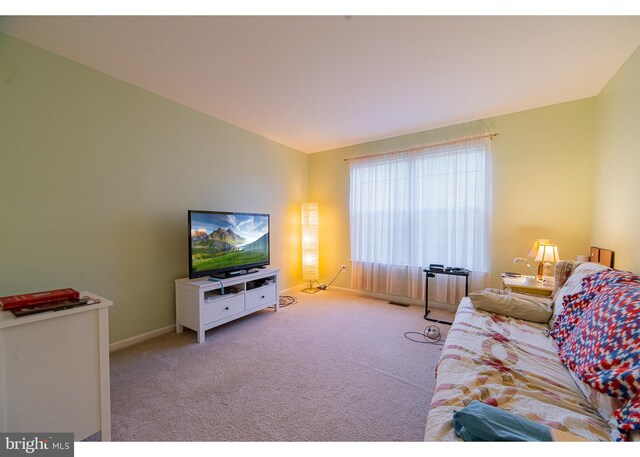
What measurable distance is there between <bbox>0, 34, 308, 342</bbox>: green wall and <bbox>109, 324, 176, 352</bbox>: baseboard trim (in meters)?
0.06

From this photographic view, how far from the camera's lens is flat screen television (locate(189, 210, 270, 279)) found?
2467 millimetres

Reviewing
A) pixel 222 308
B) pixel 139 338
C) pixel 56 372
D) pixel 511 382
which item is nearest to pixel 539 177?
pixel 511 382

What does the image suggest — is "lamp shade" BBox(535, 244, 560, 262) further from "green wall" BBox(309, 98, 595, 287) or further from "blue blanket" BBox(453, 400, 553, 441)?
"blue blanket" BBox(453, 400, 553, 441)

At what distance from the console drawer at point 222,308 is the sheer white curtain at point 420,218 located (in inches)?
75.4

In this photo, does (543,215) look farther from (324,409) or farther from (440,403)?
(324,409)

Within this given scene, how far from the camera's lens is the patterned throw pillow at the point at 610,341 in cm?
82

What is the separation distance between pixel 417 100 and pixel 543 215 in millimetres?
1908

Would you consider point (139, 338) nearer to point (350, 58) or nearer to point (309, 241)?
point (309, 241)

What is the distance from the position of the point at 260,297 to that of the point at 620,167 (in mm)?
3564

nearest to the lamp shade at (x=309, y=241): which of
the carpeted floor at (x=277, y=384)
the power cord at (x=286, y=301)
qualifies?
the power cord at (x=286, y=301)

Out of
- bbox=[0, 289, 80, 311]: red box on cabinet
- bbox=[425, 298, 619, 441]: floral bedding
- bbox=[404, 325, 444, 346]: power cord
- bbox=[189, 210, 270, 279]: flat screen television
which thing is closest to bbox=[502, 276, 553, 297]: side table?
bbox=[425, 298, 619, 441]: floral bedding
